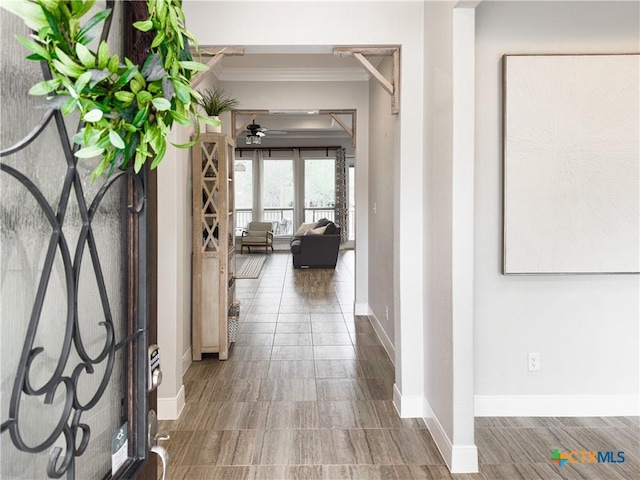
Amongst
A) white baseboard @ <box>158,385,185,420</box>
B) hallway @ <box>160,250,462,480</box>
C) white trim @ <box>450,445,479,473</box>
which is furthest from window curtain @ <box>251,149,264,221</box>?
white trim @ <box>450,445,479,473</box>

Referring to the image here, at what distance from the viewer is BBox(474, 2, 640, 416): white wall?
3014 millimetres

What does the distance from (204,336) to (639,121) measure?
3509 millimetres

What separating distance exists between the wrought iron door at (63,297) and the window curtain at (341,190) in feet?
38.5

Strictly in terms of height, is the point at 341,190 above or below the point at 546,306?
above

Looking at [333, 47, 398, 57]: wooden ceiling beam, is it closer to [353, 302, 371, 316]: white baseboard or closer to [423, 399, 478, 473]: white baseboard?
[423, 399, 478, 473]: white baseboard

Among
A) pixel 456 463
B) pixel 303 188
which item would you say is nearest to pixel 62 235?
pixel 456 463

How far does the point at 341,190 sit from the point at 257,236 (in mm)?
2445

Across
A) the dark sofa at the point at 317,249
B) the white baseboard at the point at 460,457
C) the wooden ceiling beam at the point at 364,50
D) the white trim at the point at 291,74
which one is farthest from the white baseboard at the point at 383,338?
the dark sofa at the point at 317,249

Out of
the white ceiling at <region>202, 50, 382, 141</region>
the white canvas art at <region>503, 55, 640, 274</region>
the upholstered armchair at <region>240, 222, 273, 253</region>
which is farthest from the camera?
the upholstered armchair at <region>240, 222, 273, 253</region>

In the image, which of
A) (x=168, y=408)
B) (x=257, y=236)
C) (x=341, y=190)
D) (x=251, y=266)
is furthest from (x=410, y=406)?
(x=341, y=190)

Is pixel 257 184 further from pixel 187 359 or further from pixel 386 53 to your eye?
pixel 386 53

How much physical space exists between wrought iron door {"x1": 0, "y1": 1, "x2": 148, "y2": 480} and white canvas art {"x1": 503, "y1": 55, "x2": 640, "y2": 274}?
2517 millimetres

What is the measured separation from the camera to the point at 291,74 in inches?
215

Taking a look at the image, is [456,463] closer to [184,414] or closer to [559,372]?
[559,372]
